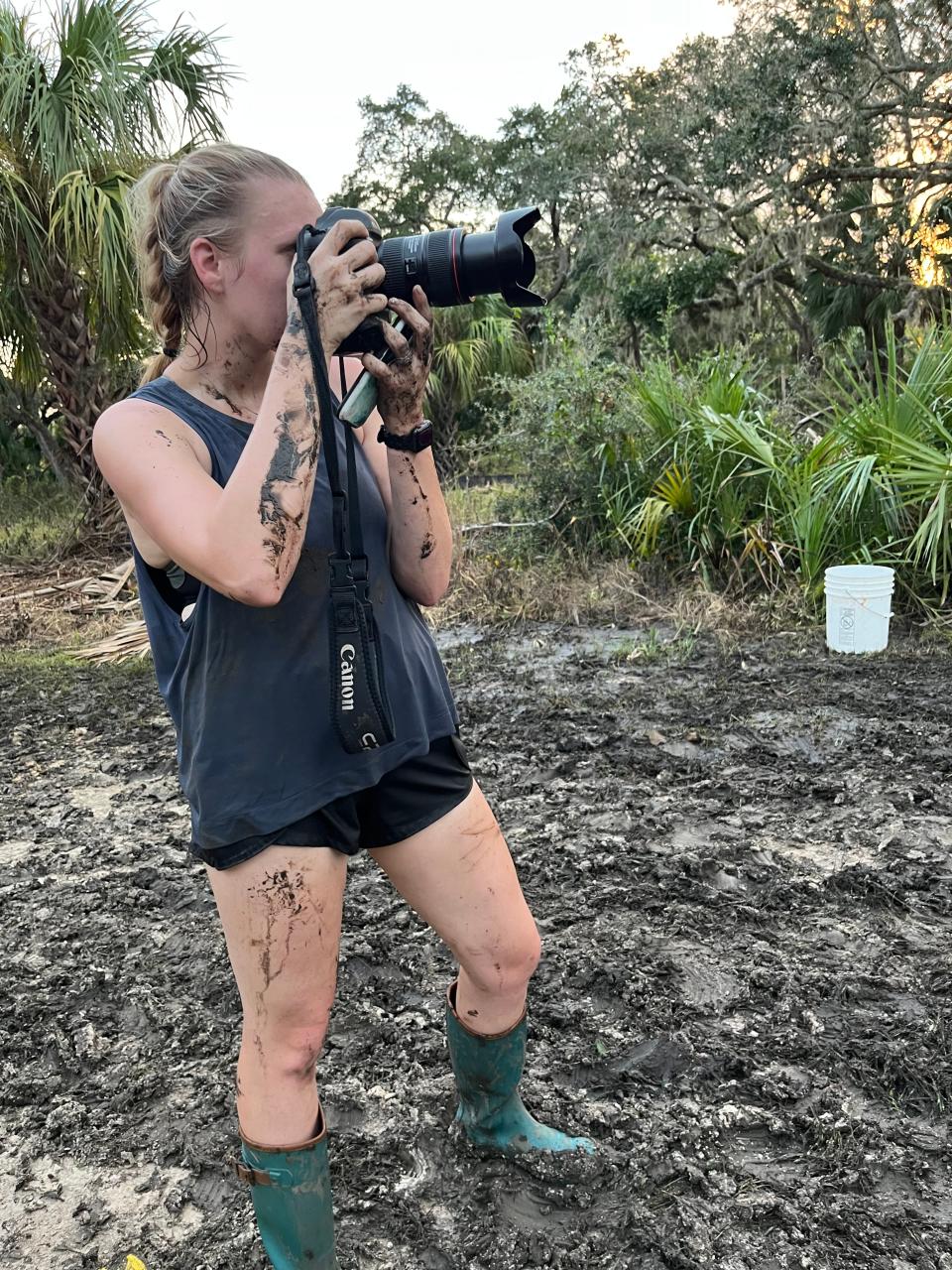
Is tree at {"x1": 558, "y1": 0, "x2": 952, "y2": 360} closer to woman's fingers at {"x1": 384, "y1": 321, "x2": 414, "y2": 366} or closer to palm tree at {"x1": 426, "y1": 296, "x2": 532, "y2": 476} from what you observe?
palm tree at {"x1": 426, "y1": 296, "x2": 532, "y2": 476}

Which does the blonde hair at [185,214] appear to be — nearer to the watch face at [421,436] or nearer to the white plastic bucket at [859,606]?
the watch face at [421,436]

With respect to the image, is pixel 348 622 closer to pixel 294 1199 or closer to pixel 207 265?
pixel 207 265

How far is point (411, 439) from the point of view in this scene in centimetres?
129

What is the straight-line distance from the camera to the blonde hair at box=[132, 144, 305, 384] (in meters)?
1.15

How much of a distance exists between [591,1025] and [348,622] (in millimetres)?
1312

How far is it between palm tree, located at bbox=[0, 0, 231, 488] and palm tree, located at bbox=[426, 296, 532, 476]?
5.57 m

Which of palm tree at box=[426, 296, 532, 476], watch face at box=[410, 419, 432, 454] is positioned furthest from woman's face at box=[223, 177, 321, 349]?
palm tree at box=[426, 296, 532, 476]

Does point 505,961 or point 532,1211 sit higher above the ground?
point 505,961

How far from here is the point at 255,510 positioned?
3.46 ft

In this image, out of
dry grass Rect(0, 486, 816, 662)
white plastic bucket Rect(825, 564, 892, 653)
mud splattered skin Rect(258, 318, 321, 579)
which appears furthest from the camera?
dry grass Rect(0, 486, 816, 662)

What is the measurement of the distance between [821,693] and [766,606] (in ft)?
4.05

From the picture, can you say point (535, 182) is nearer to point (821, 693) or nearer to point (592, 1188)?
point (821, 693)

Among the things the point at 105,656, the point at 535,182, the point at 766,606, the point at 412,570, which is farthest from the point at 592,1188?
the point at 535,182

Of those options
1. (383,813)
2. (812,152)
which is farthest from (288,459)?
(812,152)
